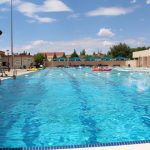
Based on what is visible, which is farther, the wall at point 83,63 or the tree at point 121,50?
the tree at point 121,50

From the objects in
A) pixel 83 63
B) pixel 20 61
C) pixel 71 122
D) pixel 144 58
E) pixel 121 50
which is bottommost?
pixel 71 122

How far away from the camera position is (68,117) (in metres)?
8.73

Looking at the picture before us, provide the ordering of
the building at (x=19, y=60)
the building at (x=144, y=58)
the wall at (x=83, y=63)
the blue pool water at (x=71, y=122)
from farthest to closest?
the wall at (x=83, y=63) < the building at (x=19, y=60) < the building at (x=144, y=58) < the blue pool water at (x=71, y=122)

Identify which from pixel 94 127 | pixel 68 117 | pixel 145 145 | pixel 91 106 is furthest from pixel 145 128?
pixel 91 106

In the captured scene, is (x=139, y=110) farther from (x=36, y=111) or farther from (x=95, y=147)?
(x=95, y=147)

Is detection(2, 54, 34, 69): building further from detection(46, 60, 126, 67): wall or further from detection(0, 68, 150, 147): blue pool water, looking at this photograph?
detection(0, 68, 150, 147): blue pool water

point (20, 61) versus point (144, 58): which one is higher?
point (144, 58)

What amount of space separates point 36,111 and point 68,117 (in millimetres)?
1406

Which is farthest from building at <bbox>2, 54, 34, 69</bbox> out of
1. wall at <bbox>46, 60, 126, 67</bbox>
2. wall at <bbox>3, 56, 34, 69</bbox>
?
wall at <bbox>46, 60, 126, 67</bbox>

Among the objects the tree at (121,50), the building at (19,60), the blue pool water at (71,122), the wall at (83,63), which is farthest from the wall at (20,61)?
the blue pool water at (71,122)

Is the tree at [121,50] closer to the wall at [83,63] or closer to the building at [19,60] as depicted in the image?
the wall at [83,63]

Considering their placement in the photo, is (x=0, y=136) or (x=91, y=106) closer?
(x=0, y=136)

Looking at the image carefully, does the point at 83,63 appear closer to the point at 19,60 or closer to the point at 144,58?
the point at 19,60

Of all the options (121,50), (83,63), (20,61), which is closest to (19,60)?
(20,61)
